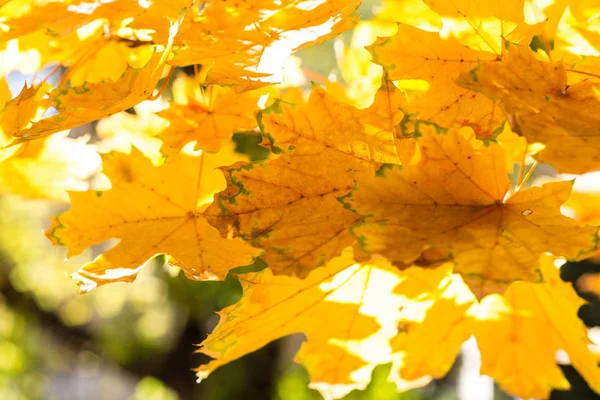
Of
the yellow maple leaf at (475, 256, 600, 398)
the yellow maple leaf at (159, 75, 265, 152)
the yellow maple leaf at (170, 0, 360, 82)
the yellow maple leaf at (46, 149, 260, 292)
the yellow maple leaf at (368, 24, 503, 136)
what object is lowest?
the yellow maple leaf at (475, 256, 600, 398)

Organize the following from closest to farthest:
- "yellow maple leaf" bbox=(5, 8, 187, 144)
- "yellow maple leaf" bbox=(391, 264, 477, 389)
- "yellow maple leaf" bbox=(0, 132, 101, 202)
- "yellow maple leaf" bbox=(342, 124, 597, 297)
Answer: "yellow maple leaf" bbox=(342, 124, 597, 297) < "yellow maple leaf" bbox=(5, 8, 187, 144) < "yellow maple leaf" bbox=(391, 264, 477, 389) < "yellow maple leaf" bbox=(0, 132, 101, 202)

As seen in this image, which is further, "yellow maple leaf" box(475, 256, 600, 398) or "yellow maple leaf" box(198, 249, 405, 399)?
"yellow maple leaf" box(475, 256, 600, 398)

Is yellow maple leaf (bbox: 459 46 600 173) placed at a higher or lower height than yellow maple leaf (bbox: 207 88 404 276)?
higher

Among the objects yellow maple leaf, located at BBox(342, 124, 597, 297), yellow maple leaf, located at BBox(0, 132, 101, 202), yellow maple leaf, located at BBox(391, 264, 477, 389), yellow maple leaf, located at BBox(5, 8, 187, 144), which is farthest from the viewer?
yellow maple leaf, located at BBox(0, 132, 101, 202)

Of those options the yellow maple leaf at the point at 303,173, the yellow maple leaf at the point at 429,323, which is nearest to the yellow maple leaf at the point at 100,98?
the yellow maple leaf at the point at 303,173

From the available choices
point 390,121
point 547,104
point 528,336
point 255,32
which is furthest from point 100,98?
point 528,336

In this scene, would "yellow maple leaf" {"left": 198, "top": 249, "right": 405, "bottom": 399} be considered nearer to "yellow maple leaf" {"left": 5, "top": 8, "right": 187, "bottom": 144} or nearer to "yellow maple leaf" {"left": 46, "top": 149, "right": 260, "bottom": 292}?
"yellow maple leaf" {"left": 46, "top": 149, "right": 260, "bottom": 292}

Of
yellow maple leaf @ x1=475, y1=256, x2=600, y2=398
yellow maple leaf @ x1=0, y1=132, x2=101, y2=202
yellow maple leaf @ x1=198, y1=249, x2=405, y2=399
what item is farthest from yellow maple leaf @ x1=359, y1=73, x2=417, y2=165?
yellow maple leaf @ x1=0, y1=132, x2=101, y2=202

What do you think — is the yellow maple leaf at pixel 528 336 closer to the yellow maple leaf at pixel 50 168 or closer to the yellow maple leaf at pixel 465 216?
the yellow maple leaf at pixel 465 216
